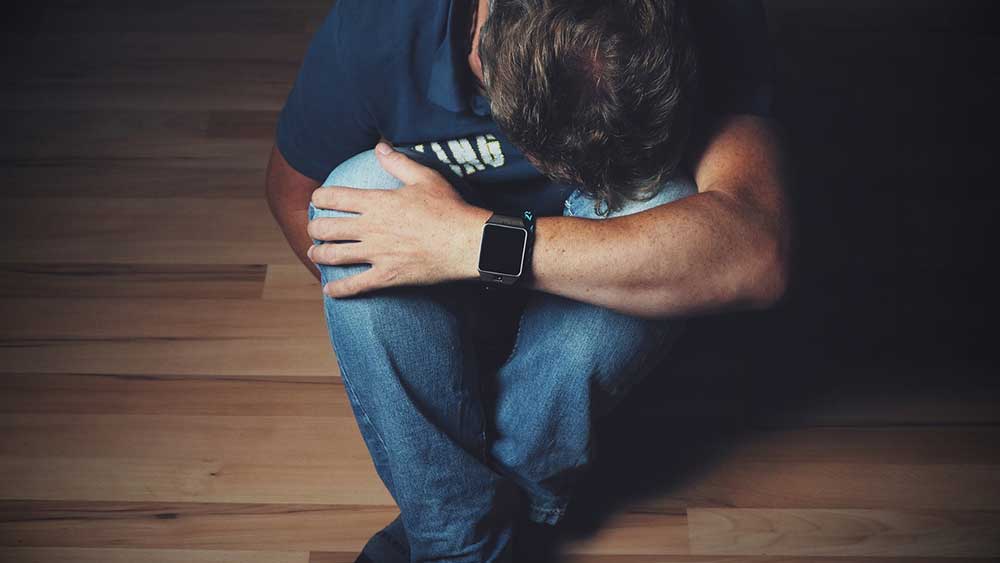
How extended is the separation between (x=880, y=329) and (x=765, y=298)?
55 cm

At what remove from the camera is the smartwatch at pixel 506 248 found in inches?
42.5

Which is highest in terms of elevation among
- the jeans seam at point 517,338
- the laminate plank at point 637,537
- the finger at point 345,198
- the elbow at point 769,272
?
the elbow at point 769,272

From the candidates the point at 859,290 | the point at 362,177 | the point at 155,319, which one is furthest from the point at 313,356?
the point at 859,290

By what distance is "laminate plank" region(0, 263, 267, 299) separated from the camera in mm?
1647

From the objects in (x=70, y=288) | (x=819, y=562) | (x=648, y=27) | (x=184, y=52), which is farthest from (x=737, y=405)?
(x=184, y=52)

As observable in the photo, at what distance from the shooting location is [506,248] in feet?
3.55

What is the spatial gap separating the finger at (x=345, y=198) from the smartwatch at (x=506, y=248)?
0.15m

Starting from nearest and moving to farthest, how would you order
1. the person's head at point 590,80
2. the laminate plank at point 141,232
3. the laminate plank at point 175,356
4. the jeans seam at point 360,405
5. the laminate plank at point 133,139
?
1. the person's head at point 590,80
2. the jeans seam at point 360,405
3. the laminate plank at point 175,356
4. the laminate plank at point 141,232
5. the laminate plank at point 133,139

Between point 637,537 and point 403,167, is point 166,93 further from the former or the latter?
point 637,537

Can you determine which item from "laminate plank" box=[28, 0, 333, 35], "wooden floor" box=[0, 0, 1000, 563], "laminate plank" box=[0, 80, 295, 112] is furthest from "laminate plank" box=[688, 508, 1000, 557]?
"laminate plank" box=[28, 0, 333, 35]

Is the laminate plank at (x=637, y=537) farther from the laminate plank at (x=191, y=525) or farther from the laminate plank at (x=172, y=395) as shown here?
the laminate plank at (x=172, y=395)

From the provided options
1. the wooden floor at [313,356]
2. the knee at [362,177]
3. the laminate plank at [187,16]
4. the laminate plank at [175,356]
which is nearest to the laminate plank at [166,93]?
the wooden floor at [313,356]

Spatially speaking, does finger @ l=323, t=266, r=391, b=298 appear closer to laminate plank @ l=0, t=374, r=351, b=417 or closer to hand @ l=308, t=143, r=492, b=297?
hand @ l=308, t=143, r=492, b=297

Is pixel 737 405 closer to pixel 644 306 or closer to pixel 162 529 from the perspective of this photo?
pixel 644 306
